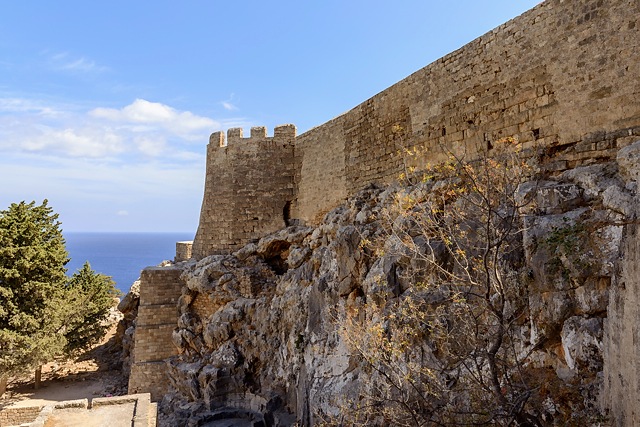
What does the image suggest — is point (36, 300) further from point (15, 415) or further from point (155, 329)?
point (155, 329)

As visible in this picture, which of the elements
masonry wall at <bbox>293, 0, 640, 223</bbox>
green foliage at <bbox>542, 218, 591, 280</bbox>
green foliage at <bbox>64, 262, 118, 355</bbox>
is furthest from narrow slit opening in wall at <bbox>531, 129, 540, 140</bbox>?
green foliage at <bbox>64, 262, 118, 355</bbox>

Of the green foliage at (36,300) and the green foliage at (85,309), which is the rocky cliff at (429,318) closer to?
the green foliage at (36,300)

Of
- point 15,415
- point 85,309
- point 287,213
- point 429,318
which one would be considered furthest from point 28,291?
point 429,318

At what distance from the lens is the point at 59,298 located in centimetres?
1731

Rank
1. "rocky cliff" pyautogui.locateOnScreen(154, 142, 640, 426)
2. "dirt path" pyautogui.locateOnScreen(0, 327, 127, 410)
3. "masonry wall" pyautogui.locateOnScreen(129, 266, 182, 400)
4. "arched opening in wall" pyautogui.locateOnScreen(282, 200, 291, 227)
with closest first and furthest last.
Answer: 1. "rocky cliff" pyautogui.locateOnScreen(154, 142, 640, 426)
2. "masonry wall" pyautogui.locateOnScreen(129, 266, 182, 400)
3. "arched opening in wall" pyautogui.locateOnScreen(282, 200, 291, 227)
4. "dirt path" pyautogui.locateOnScreen(0, 327, 127, 410)

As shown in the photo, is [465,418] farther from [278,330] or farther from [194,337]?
[194,337]

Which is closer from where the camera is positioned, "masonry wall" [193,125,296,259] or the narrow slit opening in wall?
the narrow slit opening in wall

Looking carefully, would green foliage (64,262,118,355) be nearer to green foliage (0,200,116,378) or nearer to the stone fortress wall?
green foliage (0,200,116,378)

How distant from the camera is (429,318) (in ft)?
23.1

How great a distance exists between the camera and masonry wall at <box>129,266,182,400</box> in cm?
1516

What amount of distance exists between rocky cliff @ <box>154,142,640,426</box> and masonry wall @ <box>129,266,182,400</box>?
1.29 meters

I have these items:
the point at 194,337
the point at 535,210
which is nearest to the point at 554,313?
the point at 535,210

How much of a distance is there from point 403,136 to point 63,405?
10.5m

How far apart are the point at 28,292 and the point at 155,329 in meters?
5.54
